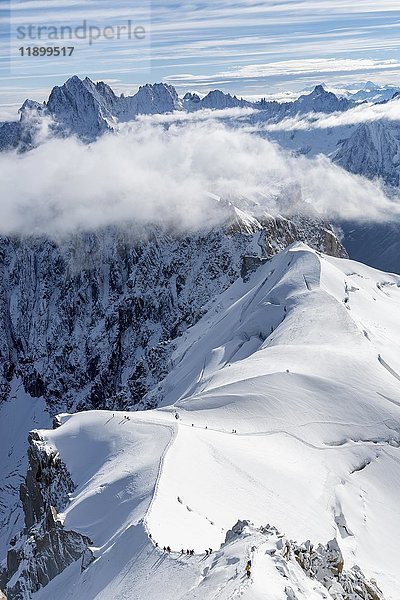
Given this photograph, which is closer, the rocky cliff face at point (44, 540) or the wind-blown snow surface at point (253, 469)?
the wind-blown snow surface at point (253, 469)

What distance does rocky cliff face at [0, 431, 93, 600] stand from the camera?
5144cm

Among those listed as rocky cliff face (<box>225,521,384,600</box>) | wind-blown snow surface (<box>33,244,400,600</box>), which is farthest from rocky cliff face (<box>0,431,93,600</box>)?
rocky cliff face (<box>225,521,384,600</box>)

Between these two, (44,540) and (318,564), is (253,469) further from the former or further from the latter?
(318,564)

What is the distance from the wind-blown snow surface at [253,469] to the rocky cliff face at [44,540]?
118cm

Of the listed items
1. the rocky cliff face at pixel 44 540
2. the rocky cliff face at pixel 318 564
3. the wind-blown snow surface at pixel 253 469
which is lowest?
the rocky cliff face at pixel 44 540

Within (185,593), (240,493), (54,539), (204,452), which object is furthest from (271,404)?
(185,593)

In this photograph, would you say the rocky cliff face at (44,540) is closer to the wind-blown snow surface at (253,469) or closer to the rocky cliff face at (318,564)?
the wind-blown snow surface at (253,469)

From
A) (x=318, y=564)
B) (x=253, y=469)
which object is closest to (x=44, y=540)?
(x=253, y=469)

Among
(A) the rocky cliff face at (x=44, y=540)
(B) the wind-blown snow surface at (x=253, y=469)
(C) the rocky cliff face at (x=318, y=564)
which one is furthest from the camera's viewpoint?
(A) the rocky cliff face at (x=44, y=540)

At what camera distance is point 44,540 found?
54.9 m

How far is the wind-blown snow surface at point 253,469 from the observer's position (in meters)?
38.2

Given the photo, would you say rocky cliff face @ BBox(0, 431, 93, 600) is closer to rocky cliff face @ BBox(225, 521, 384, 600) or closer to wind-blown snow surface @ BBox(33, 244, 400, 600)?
wind-blown snow surface @ BBox(33, 244, 400, 600)

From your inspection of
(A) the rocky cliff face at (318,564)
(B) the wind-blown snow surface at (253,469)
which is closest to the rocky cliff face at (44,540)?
(B) the wind-blown snow surface at (253,469)

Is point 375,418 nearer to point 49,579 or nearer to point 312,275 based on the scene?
point 49,579
